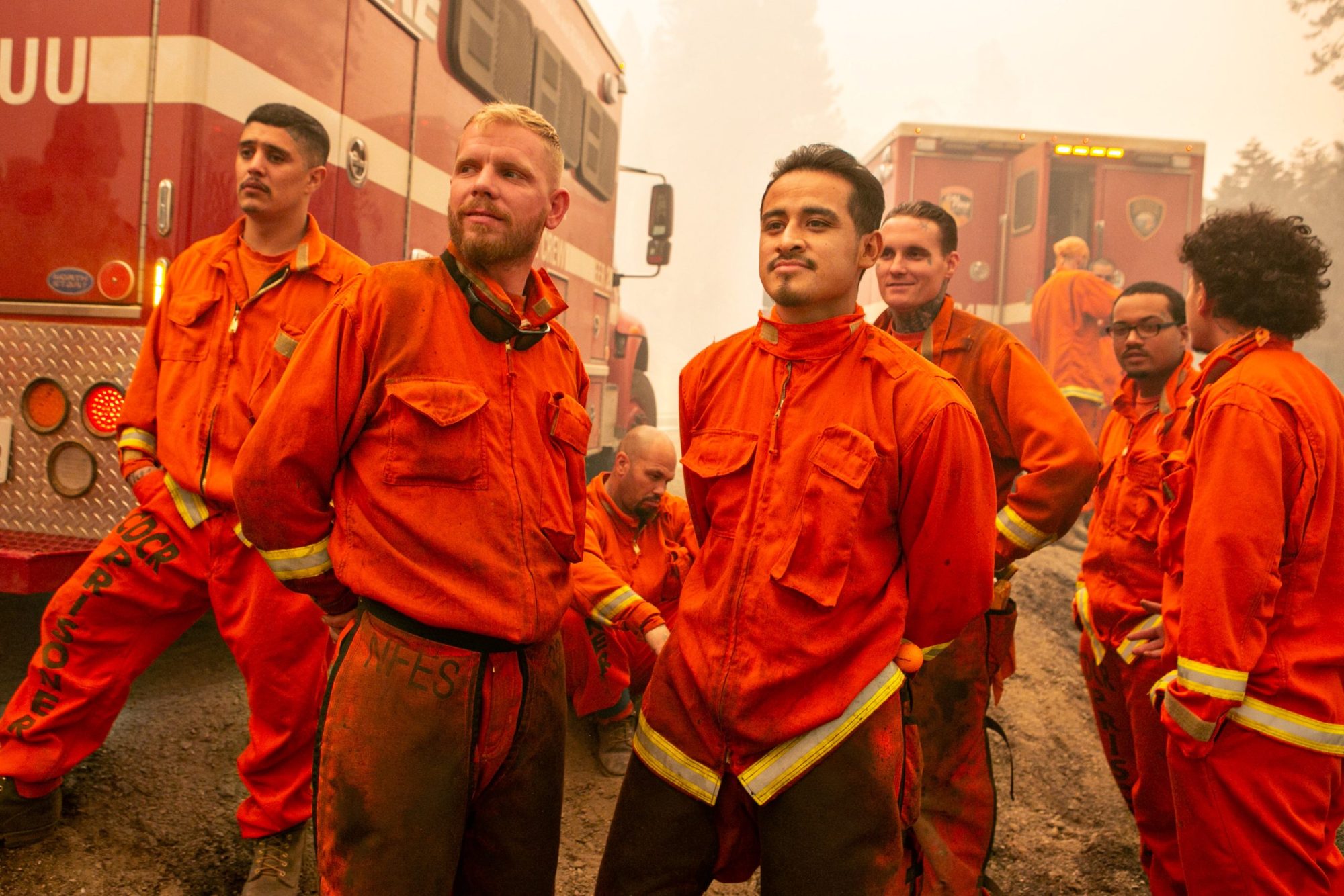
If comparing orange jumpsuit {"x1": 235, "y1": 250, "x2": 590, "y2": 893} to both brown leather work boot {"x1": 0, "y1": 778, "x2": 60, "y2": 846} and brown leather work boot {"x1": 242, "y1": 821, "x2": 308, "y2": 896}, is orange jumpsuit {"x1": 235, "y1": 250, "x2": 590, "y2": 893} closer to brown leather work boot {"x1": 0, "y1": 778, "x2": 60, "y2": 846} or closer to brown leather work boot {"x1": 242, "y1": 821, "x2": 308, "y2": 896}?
brown leather work boot {"x1": 242, "y1": 821, "x2": 308, "y2": 896}

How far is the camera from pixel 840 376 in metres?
2.14

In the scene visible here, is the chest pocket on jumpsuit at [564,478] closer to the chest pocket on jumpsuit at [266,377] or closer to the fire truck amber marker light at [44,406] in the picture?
the chest pocket on jumpsuit at [266,377]

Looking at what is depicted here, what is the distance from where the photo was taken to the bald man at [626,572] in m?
4.14

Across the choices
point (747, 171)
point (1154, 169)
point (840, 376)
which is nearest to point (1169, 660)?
point (840, 376)

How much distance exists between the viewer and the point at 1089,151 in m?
10.0

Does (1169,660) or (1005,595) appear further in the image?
(1005,595)

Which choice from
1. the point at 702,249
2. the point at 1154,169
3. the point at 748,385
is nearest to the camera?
the point at 748,385

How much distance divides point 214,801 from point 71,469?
3.97 ft

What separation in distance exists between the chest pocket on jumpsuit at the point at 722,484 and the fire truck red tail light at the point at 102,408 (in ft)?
6.95

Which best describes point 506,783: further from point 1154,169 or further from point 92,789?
point 1154,169

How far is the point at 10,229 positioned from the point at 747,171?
8753cm

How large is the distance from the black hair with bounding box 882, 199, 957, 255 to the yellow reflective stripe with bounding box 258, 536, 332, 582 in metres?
2.10

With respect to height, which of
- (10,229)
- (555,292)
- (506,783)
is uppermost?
(10,229)

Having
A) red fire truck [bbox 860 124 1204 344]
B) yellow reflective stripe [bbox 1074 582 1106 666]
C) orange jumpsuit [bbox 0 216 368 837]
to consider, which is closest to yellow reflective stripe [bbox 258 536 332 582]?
orange jumpsuit [bbox 0 216 368 837]
